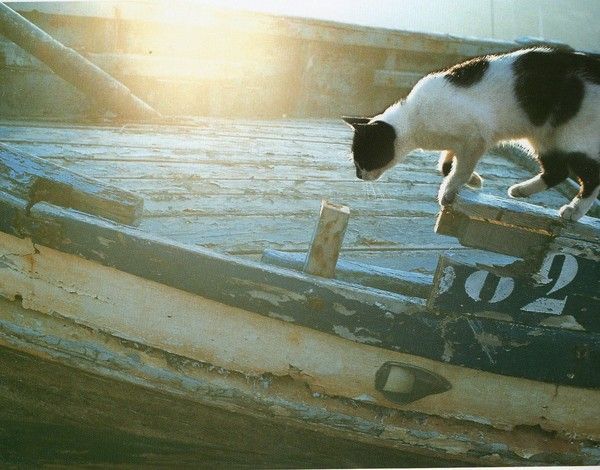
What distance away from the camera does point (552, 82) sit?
7.48 ft

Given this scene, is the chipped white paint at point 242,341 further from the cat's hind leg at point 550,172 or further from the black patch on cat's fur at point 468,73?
the black patch on cat's fur at point 468,73

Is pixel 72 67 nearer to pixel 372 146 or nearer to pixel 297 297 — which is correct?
pixel 372 146

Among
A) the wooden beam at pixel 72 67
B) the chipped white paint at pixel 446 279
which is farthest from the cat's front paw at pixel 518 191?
the wooden beam at pixel 72 67

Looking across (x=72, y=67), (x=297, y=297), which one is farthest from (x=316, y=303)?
(x=72, y=67)

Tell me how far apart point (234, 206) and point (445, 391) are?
1075 millimetres

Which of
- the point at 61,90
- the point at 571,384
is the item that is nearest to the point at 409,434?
the point at 571,384

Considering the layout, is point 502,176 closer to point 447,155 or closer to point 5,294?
point 447,155

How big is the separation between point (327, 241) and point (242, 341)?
0.38m

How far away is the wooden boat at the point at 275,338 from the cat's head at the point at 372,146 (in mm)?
331

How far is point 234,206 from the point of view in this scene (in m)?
2.57

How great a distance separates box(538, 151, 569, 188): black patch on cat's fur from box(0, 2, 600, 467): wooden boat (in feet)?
1.66

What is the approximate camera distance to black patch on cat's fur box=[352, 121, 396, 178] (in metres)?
2.47

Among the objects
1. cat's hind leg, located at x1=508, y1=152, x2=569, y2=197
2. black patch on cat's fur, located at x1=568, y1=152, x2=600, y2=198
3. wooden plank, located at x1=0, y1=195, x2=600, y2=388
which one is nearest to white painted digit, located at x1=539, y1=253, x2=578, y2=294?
wooden plank, located at x1=0, y1=195, x2=600, y2=388

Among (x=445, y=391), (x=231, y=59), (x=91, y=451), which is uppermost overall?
(x=231, y=59)
